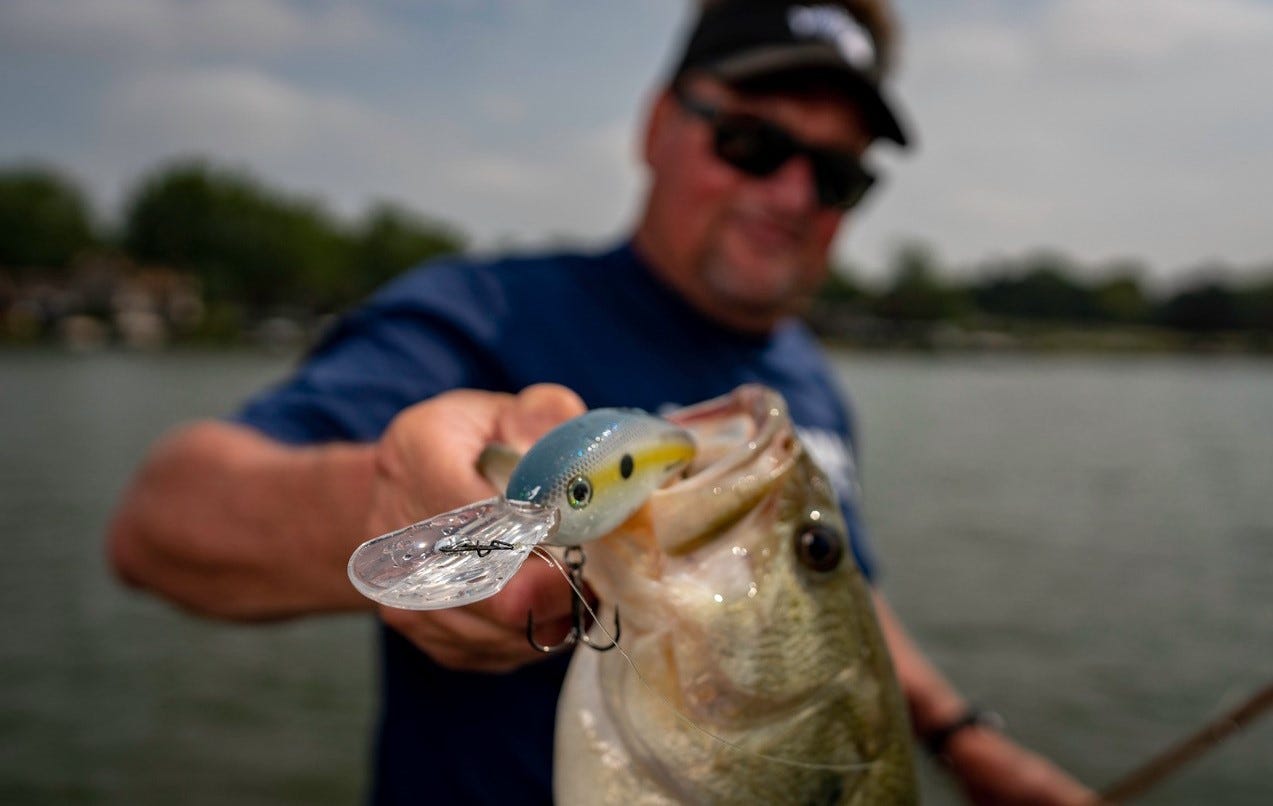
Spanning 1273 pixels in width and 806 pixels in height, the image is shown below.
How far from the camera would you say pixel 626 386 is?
2.74m

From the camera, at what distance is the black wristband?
12.1 feet

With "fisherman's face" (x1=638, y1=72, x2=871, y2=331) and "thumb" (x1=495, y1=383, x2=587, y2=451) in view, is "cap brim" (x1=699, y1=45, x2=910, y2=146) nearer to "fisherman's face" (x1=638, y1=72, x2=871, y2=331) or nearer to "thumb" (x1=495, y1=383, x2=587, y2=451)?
"fisherman's face" (x1=638, y1=72, x2=871, y2=331)

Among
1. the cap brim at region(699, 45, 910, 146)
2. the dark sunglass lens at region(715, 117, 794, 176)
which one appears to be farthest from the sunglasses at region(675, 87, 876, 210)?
the cap brim at region(699, 45, 910, 146)

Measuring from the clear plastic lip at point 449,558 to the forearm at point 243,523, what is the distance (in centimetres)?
79

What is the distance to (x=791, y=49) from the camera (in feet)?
10.3

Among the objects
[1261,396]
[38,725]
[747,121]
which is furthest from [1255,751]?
[1261,396]

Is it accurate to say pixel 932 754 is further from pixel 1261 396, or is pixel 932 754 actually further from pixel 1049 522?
pixel 1261 396

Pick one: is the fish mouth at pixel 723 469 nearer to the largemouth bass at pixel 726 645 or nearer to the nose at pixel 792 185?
the largemouth bass at pixel 726 645

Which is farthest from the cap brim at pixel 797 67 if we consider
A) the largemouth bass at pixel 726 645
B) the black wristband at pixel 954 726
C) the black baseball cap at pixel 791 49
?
the black wristband at pixel 954 726

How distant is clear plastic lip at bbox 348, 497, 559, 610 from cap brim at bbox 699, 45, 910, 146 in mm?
2554

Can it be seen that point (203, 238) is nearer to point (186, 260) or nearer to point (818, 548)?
point (186, 260)

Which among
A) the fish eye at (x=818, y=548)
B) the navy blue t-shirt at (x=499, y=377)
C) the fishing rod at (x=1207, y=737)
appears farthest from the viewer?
the fishing rod at (x=1207, y=737)

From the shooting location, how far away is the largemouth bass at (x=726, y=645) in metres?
1.24

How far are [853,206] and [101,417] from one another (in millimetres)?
28950
